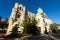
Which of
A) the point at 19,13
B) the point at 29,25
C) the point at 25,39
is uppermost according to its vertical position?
the point at 19,13

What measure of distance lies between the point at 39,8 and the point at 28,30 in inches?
786

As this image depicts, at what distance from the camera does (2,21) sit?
4753 centimetres

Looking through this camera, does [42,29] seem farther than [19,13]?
No

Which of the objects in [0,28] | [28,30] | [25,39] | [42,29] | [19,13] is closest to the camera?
[25,39]

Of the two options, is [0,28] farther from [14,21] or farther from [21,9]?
[21,9]

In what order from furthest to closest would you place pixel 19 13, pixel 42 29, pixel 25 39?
pixel 19 13 < pixel 42 29 < pixel 25 39

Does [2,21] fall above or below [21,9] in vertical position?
below

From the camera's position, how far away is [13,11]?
44.8 metres

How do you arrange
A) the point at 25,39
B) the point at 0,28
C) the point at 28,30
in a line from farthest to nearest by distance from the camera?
the point at 0,28 → the point at 28,30 → the point at 25,39

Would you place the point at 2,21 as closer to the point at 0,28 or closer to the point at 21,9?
the point at 0,28

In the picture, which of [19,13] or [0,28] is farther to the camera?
[19,13]

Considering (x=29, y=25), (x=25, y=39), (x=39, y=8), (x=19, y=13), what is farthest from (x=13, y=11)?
(x=25, y=39)

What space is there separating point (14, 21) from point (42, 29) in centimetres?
1079

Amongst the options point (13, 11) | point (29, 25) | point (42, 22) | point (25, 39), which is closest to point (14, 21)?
point (13, 11)
